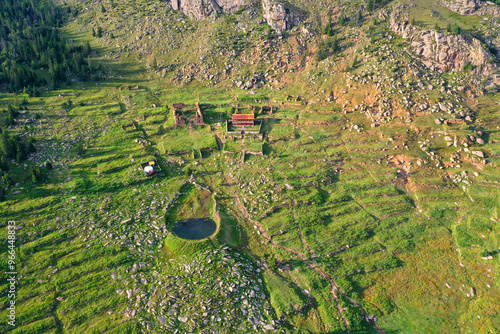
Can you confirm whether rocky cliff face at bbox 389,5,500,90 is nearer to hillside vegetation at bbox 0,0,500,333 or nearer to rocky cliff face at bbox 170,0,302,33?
hillside vegetation at bbox 0,0,500,333

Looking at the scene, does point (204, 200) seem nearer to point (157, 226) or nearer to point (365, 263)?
point (157, 226)

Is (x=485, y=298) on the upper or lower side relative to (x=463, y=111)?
lower

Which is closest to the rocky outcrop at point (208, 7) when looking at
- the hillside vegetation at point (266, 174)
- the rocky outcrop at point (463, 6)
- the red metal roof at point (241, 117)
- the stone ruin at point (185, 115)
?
the hillside vegetation at point (266, 174)

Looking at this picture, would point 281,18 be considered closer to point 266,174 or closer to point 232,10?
point 232,10

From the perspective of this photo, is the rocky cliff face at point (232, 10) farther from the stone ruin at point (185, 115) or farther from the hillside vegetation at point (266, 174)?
the stone ruin at point (185, 115)

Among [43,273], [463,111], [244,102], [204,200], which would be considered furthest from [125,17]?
[463,111]

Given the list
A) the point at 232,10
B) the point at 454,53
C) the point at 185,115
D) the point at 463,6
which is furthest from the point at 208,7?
the point at 463,6
